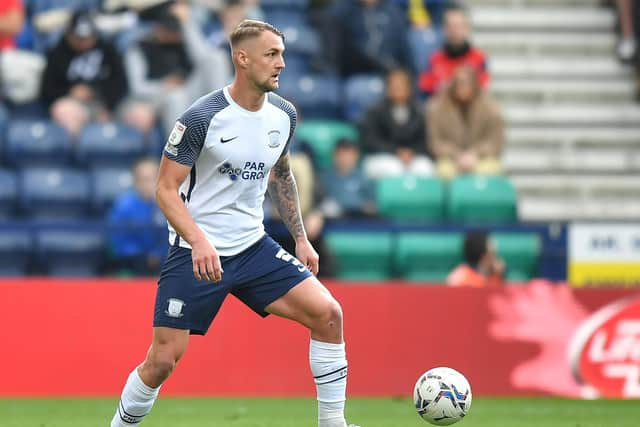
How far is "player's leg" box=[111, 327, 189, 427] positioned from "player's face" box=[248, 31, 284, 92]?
4.46ft

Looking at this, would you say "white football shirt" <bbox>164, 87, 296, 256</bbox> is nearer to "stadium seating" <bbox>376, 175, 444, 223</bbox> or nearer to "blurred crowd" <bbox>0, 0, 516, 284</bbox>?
"blurred crowd" <bbox>0, 0, 516, 284</bbox>

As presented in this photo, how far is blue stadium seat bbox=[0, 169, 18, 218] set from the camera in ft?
43.4

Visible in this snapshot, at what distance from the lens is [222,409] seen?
10.3 metres

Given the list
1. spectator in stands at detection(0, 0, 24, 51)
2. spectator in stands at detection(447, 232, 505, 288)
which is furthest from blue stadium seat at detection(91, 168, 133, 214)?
spectator in stands at detection(447, 232, 505, 288)

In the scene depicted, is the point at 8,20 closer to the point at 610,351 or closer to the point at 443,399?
the point at 610,351

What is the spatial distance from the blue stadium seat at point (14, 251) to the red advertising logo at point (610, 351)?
496 centimetres

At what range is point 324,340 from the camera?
23.7 ft

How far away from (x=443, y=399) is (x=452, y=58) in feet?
25.4

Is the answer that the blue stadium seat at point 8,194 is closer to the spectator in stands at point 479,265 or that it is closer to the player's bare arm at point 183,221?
the spectator in stands at point 479,265

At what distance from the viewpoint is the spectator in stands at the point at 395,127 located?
46.5 ft

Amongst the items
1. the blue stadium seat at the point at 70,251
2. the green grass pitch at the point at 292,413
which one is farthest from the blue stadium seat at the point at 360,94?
the green grass pitch at the point at 292,413

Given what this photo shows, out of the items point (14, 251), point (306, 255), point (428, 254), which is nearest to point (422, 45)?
point (428, 254)

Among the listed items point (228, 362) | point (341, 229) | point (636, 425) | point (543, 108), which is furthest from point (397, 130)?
point (636, 425)

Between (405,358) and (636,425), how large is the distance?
9.49 ft
